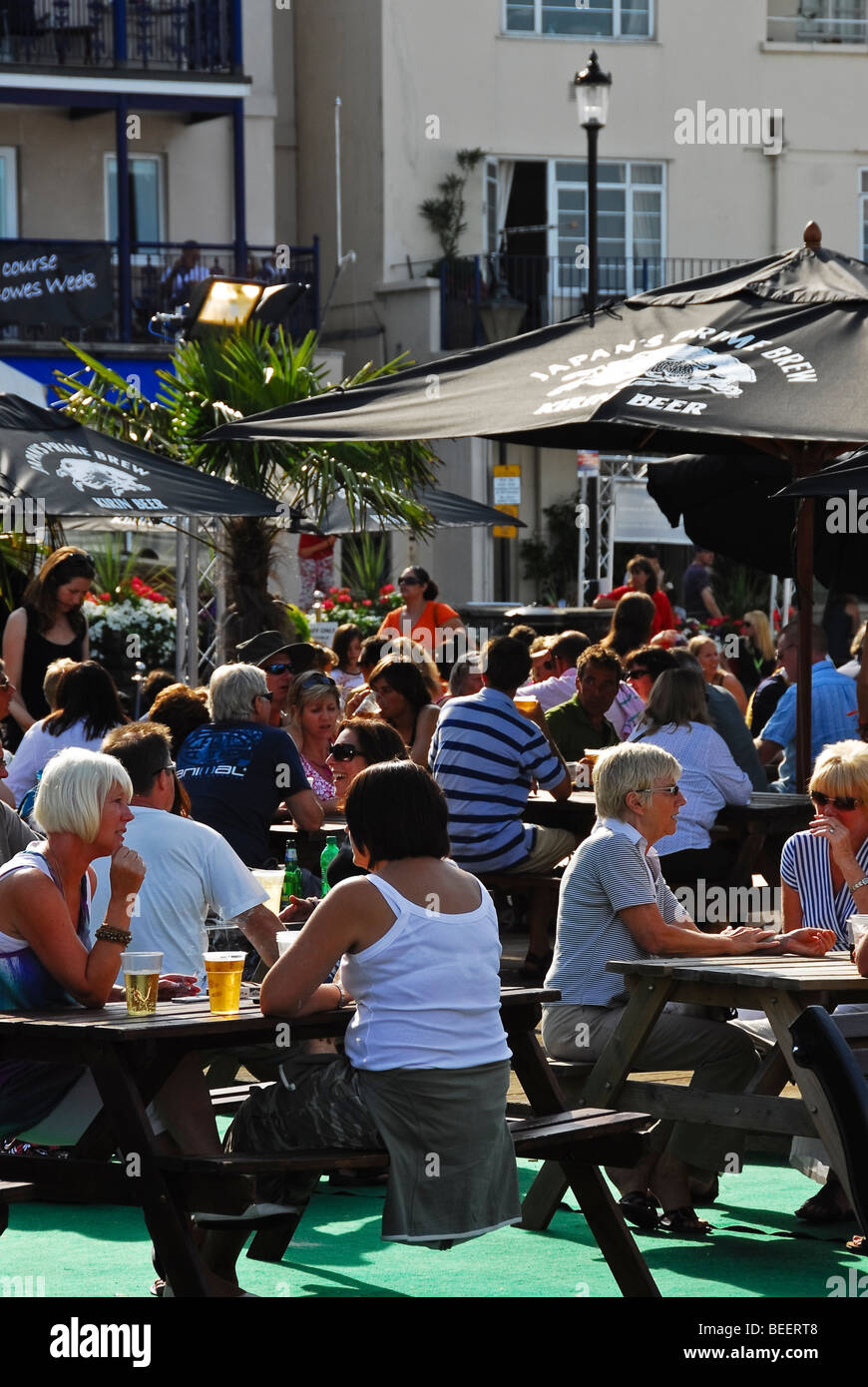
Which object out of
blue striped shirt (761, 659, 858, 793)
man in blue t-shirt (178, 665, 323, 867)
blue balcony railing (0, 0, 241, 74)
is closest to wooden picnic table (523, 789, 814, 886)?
blue striped shirt (761, 659, 858, 793)

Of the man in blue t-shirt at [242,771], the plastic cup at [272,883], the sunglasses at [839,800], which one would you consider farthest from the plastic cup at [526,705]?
the sunglasses at [839,800]

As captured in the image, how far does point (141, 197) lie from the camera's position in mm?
27406

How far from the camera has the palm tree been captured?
41.8ft

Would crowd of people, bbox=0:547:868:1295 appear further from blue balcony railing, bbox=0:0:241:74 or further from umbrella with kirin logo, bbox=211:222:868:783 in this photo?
blue balcony railing, bbox=0:0:241:74

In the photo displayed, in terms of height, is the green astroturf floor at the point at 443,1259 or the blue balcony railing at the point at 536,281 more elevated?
the blue balcony railing at the point at 536,281

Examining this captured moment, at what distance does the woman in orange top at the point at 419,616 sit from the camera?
46.1 ft

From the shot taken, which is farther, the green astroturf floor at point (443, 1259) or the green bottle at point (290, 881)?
the green bottle at point (290, 881)

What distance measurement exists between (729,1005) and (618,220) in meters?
25.3

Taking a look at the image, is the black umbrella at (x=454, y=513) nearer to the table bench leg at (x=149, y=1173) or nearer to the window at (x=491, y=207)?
the table bench leg at (x=149, y=1173)

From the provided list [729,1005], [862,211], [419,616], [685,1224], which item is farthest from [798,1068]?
[862,211]

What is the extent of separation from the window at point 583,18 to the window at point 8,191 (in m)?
7.39

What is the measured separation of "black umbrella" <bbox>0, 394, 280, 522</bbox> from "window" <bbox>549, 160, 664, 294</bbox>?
19.2 m

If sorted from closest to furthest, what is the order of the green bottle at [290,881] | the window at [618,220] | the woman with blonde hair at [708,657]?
the green bottle at [290,881] → the woman with blonde hair at [708,657] → the window at [618,220]
